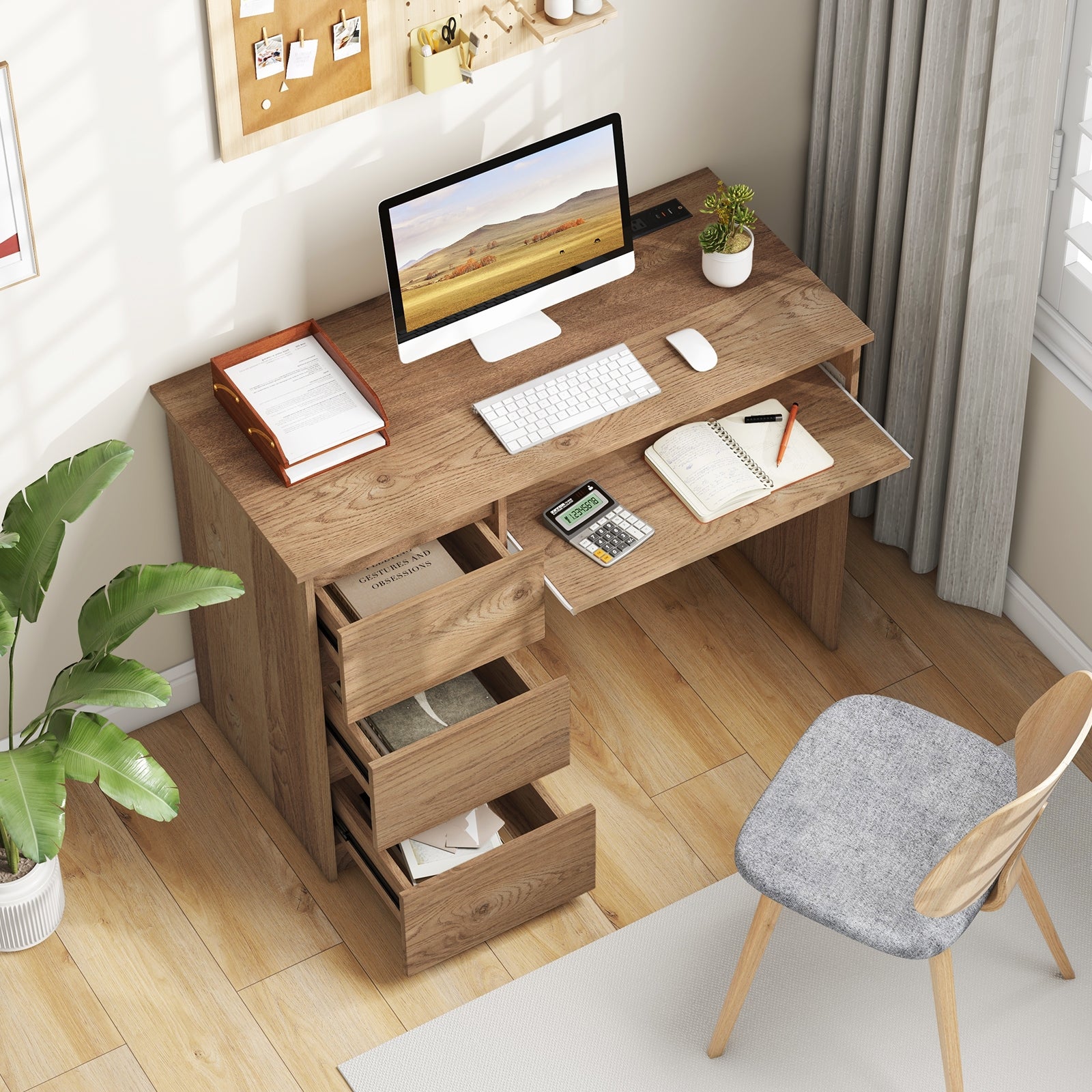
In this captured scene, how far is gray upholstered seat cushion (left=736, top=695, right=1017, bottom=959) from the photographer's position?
2.39m

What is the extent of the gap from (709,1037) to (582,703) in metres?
0.73

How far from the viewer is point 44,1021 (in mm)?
2748

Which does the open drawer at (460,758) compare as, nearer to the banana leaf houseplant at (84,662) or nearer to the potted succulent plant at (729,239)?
the banana leaf houseplant at (84,662)

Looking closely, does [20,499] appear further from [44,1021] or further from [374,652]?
[44,1021]

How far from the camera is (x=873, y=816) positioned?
8.28 ft

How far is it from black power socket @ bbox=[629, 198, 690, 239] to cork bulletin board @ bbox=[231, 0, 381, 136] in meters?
0.62

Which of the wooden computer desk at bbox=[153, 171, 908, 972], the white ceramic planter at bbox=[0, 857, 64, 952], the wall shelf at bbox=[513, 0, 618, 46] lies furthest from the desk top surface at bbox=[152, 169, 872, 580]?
the white ceramic planter at bbox=[0, 857, 64, 952]

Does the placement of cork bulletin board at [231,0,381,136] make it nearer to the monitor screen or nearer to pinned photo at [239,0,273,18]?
pinned photo at [239,0,273,18]

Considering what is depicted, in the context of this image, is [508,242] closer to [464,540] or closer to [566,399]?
[566,399]

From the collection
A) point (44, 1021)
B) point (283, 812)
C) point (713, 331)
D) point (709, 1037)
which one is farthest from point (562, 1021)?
point (713, 331)

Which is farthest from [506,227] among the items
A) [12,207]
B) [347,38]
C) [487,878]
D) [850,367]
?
[487,878]

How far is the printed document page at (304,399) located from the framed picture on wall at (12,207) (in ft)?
1.15

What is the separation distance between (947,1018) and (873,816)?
0.99 feet

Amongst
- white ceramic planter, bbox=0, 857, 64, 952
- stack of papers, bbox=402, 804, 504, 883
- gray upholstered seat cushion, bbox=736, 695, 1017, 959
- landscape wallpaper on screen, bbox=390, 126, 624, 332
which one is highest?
landscape wallpaper on screen, bbox=390, 126, 624, 332
